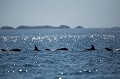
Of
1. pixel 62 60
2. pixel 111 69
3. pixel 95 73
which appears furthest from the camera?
pixel 62 60

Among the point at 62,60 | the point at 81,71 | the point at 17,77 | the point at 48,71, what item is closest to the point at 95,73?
the point at 81,71

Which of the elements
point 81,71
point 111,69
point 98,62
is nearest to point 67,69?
point 81,71

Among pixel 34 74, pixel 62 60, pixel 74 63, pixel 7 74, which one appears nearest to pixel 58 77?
pixel 34 74

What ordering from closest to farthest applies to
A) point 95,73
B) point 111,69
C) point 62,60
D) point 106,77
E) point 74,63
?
point 106,77, point 95,73, point 111,69, point 74,63, point 62,60

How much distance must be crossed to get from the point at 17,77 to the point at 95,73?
8.35 metres

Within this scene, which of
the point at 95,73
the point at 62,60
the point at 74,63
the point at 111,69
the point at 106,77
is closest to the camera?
the point at 106,77

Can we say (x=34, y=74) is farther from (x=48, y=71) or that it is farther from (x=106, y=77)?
(x=106, y=77)

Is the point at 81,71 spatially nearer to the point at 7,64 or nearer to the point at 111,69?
the point at 111,69

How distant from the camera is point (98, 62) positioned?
53.2 metres

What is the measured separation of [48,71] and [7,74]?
461 cm

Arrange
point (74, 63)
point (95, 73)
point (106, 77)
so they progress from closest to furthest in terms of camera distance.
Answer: point (106, 77) → point (95, 73) → point (74, 63)

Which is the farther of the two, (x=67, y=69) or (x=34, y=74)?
(x=67, y=69)

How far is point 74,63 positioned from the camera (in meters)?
52.6

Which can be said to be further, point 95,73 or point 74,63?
point 74,63
